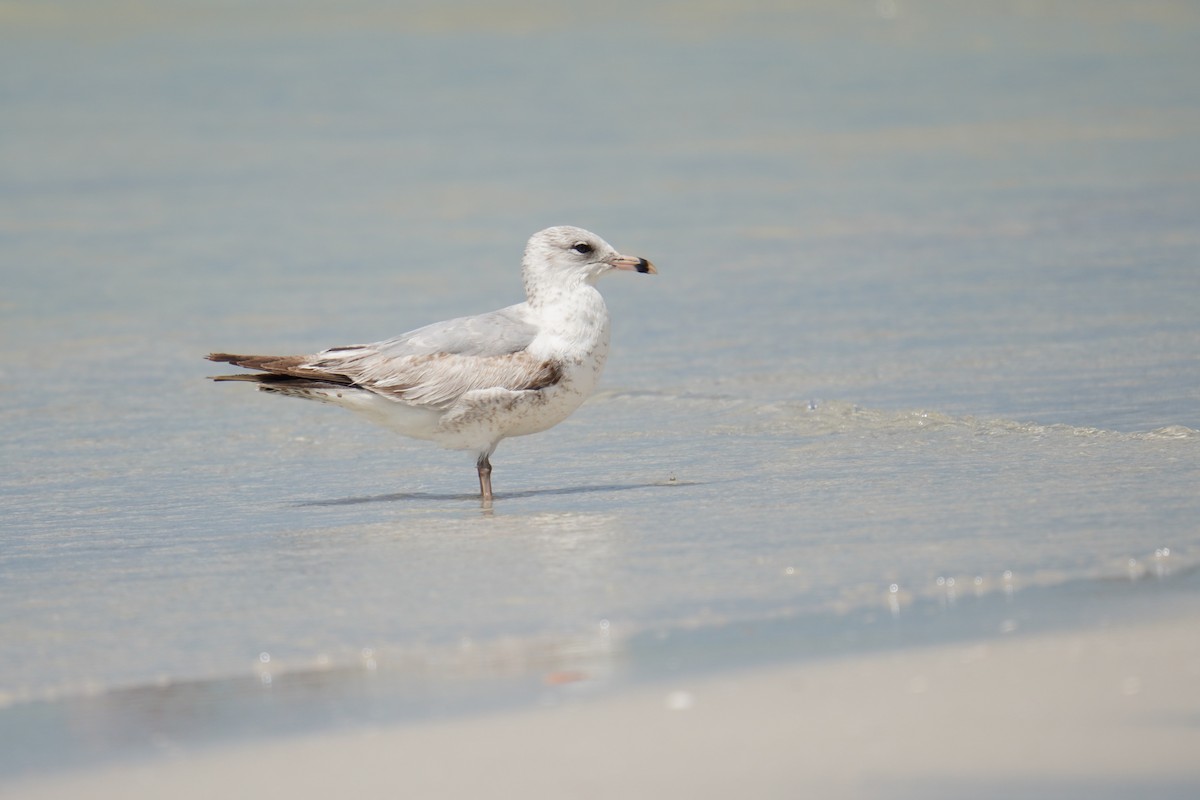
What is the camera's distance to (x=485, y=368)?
651 centimetres

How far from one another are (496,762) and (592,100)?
17.0 meters

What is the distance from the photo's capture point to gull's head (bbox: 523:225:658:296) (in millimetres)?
6738

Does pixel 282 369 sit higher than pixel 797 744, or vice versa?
pixel 282 369

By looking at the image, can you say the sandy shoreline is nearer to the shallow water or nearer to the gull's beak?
the shallow water

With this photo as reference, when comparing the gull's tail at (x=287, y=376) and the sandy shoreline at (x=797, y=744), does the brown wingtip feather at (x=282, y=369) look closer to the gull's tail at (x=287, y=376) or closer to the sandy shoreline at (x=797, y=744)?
the gull's tail at (x=287, y=376)

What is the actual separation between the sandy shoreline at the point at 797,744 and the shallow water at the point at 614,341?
0.58 metres

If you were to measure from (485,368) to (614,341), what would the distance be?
320cm

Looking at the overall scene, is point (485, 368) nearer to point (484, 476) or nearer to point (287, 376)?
point (484, 476)

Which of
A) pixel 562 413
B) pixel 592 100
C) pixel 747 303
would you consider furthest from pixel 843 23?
pixel 562 413

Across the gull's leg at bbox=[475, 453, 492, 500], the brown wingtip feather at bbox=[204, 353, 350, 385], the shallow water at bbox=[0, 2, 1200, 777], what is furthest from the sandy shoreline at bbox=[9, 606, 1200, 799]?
the brown wingtip feather at bbox=[204, 353, 350, 385]

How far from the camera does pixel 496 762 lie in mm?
3812

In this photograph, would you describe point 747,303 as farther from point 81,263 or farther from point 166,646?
point 166,646

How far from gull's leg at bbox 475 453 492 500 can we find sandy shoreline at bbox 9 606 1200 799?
239 cm

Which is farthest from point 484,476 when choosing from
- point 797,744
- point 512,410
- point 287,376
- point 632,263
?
point 797,744
